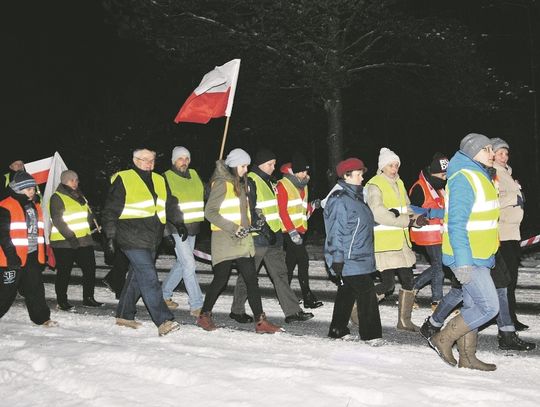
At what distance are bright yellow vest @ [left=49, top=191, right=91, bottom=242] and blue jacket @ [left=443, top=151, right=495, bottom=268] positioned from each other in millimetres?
5491

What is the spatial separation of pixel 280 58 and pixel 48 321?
10.4 metres

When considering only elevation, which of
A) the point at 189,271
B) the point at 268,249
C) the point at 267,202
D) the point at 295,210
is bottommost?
the point at 189,271

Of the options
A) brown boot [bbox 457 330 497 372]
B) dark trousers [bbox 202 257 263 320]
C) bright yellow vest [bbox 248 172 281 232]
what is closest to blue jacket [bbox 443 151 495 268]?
brown boot [bbox 457 330 497 372]

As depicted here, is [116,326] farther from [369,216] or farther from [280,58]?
[280,58]

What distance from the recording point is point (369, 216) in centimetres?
750

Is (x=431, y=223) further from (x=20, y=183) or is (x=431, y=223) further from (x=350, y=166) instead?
(x=20, y=183)

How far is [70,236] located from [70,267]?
1.42 ft

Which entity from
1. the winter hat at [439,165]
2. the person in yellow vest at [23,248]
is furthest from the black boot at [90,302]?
the winter hat at [439,165]

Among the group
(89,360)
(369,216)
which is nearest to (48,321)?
(89,360)

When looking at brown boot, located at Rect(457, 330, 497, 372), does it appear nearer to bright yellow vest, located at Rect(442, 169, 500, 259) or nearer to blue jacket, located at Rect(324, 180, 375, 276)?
bright yellow vest, located at Rect(442, 169, 500, 259)

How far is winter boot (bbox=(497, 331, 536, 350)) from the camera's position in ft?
23.7

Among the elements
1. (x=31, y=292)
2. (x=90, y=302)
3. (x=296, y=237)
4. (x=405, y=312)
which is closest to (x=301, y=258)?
(x=296, y=237)

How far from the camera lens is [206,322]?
809 centimetres

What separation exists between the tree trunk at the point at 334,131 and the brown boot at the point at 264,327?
11.2 metres
